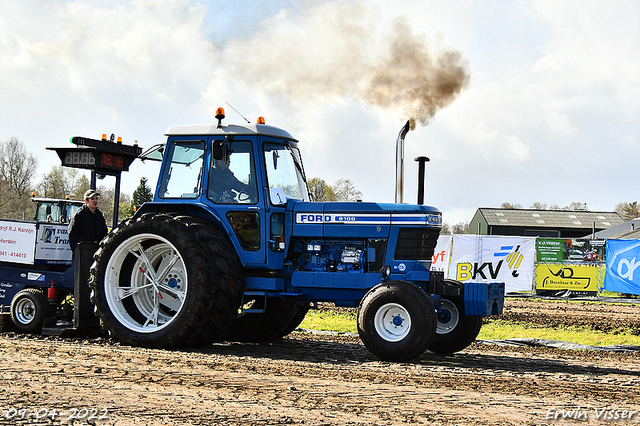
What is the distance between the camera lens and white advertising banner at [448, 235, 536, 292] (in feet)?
63.1

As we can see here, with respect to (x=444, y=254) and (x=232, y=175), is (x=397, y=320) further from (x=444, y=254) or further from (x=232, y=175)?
(x=444, y=254)


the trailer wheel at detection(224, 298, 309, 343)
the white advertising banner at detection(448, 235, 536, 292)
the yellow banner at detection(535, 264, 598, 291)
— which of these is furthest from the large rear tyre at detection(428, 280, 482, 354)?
the yellow banner at detection(535, 264, 598, 291)

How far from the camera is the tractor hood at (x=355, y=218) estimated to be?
8008mm

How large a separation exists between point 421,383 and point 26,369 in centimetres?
375

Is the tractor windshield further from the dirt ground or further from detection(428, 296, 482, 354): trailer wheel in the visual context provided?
detection(428, 296, 482, 354): trailer wheel

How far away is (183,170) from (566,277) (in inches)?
559

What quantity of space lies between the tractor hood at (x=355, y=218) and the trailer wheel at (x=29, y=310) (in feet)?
12.7

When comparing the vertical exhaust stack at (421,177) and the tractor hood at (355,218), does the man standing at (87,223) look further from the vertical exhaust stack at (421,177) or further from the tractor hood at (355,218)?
the vertical exhaust stack at (421,177)

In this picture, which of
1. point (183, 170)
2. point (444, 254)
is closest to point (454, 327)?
point (183, 170)

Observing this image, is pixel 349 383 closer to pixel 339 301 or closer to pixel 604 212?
pixel 339 301

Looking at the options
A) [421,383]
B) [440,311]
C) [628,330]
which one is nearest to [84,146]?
[440,311]

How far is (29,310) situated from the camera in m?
9.32

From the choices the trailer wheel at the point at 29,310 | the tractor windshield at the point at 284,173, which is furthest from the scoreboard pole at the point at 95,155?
the tractor windshield at the point at 284,173

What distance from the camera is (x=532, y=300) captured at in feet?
58.0
